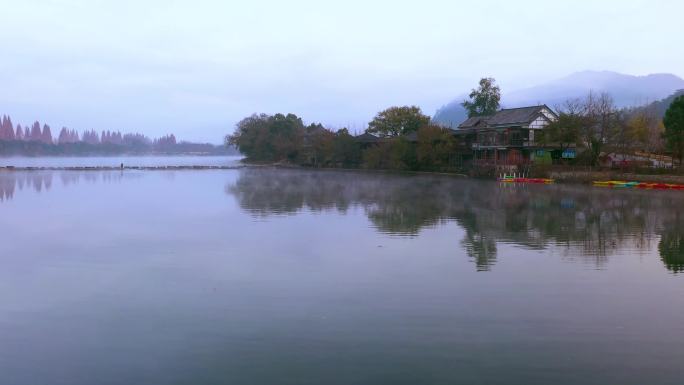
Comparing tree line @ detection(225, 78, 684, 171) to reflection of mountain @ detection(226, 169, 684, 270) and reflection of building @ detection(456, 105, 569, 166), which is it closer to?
reflection of building @ detection(456, 105, 569, 166)

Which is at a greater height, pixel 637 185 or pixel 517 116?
pixel 517 116

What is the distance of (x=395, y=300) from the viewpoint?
8.92 m

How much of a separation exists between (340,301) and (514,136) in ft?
138

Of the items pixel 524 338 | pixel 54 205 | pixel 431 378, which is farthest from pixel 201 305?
pixel 54 205

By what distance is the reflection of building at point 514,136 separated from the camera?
152 ft

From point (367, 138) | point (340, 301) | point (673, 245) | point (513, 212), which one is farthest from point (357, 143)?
point (340, 301)

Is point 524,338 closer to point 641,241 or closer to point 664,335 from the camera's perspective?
point 664,335

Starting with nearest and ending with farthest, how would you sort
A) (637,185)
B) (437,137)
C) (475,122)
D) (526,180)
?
(637,185) → (526,180) → (437,137) → (475,122)

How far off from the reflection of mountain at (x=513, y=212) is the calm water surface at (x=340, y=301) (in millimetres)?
172

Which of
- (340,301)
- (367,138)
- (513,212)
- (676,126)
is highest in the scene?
(367,138)

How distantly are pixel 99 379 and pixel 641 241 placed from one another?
1378 centimetres

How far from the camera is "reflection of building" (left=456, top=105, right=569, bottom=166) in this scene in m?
46.3

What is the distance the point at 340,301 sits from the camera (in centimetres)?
887

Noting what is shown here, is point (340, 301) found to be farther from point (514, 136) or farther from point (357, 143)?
point (357, 143)
